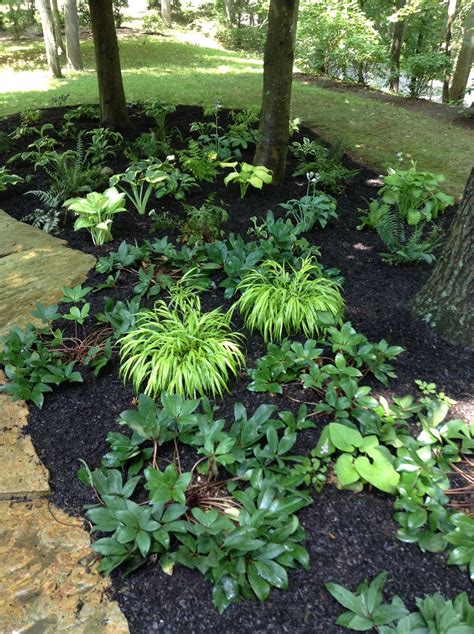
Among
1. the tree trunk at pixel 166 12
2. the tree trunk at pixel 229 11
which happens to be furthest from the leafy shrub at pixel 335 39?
A: the tree trunk at pixel 166 12

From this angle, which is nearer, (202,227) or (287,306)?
(287,306)

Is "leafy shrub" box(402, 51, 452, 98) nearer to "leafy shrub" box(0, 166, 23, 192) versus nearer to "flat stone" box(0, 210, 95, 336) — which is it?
"leafy shrub" box(0, 166, 23, 192)

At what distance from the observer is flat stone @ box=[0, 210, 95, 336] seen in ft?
11.7

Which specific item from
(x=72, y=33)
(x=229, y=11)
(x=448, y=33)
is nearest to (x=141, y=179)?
(x=72, y=33)

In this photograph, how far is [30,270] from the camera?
402cm

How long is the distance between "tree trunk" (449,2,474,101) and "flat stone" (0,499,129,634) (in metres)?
13.1

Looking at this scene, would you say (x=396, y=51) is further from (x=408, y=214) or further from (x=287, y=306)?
(x=287, y=306)

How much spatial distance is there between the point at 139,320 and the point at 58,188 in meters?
2.93

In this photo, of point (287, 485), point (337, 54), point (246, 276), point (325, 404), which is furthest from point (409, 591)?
point (337, 54)

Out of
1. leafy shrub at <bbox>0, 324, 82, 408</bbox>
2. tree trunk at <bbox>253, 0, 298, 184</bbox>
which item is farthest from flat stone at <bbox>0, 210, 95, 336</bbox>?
tree trunk at <bbox>253, 0, 298, 184</bbox>

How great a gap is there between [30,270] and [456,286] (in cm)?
339

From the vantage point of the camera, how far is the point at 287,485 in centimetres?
203

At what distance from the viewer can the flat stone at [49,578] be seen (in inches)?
67.4

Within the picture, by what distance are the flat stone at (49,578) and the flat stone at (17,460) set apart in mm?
91
